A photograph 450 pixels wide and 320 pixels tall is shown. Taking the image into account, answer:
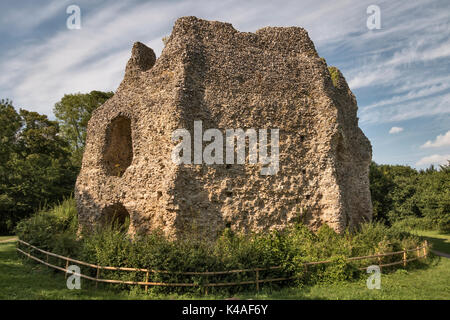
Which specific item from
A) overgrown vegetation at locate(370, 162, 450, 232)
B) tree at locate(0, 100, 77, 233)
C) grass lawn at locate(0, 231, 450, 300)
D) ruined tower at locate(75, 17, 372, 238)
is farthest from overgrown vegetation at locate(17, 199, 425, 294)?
overgrown vegetation at locate(370, 162, 450, 232)

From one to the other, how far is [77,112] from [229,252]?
26.9 meters

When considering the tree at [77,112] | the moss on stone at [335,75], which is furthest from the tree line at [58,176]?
the moss on stone at [335,75]

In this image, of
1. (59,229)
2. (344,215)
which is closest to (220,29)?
(344,215)

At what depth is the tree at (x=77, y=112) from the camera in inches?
→ 1225

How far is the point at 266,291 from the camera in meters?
9.54

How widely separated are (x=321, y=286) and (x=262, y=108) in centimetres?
737

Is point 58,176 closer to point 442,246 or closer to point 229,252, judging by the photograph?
point 229,252

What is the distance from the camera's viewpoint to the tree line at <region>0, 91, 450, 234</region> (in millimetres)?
24031

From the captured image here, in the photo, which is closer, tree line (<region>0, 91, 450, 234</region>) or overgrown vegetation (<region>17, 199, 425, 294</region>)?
overgrown vegetation (<region>17, 199, 425, 294</region>)

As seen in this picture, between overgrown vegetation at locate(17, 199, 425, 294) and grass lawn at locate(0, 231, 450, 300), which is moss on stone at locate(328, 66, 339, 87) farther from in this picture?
grass lawn at locate(0, 231, 450, 300)

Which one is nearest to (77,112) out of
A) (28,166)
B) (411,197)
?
(28,166)

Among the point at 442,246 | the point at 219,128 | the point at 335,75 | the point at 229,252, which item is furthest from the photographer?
the point at 442,246

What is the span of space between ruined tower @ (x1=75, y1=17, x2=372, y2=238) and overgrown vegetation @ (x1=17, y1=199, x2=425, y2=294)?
80 centimetres

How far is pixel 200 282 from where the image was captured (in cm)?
941
